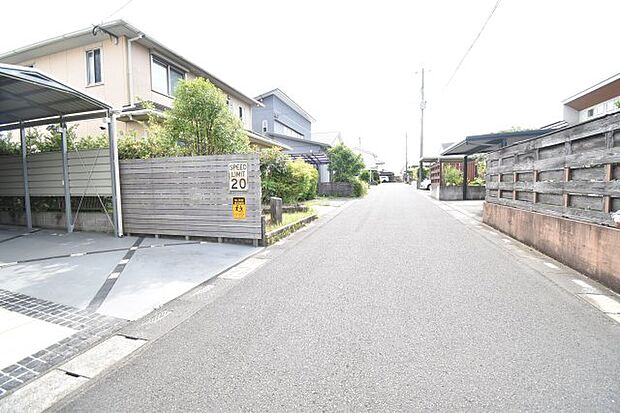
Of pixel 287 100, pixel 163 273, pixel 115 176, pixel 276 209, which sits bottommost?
pixel 163 273

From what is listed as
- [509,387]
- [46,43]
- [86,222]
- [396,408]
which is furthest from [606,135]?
[46,43]

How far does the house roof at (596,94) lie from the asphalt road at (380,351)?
16.8 m

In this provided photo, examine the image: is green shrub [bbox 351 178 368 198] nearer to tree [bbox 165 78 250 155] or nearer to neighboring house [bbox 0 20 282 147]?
neighboring house [bbox 0 20 282 147]

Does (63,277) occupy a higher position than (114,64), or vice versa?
(114,64)

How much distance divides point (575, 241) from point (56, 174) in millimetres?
11099

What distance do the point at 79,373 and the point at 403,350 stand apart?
8.41ft

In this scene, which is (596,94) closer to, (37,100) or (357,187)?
(357,187)

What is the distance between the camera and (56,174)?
26.4ft

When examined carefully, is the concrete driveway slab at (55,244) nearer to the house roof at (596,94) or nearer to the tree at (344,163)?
the tree at (344,163)

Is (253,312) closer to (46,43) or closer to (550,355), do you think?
(550,355)

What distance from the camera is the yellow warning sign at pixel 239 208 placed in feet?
21.2

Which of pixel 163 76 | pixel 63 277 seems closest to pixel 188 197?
pixel 63 277

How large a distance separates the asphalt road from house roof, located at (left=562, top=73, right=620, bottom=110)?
1679 centimetres

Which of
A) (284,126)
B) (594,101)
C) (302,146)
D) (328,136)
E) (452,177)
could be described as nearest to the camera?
(594,101)
